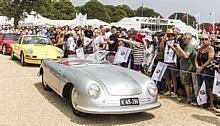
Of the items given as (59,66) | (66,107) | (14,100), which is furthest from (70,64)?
(14,100)

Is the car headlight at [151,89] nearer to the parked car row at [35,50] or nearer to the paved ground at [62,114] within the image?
the paved ground at [62,114]

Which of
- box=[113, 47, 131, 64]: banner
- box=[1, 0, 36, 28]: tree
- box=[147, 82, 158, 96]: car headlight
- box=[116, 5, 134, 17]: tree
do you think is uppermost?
box=[116, 5, 134, 17]: tree

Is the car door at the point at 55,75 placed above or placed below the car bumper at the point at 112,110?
above

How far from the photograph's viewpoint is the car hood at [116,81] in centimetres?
614

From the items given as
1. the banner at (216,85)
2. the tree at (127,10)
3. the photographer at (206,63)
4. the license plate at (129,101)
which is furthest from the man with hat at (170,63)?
the tree at (127,10)

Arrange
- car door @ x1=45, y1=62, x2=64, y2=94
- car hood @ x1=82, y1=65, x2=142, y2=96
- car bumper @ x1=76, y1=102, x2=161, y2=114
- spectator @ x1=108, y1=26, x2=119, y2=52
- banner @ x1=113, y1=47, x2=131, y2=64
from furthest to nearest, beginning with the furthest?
spectator @ x1=108, y1=26, x2=119, y2=52 → banner @ x1=113, y1=47, x2=131, y2=64 → car door @ x1=45, y1=62, x2=64, y2=94 → car hood @ x1=82, y1=65, x2=142, y2=96 → car bumper @ x1=76, y1=102, x2=161, y2=114

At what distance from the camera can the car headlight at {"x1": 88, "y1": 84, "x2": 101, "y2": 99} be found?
6.04m

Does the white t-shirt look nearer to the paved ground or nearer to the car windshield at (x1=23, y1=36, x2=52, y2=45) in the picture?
the paved ground

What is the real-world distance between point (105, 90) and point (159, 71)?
3.09 metres

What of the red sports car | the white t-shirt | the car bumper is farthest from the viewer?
the red sports car

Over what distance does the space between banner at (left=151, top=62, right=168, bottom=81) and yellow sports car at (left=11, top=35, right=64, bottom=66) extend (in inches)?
219

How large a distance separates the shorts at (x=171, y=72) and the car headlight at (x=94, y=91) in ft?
9.58

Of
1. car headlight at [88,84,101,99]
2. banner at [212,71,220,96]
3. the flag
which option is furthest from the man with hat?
car headlight at [88,84,101,99]

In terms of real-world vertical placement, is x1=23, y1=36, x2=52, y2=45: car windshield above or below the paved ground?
above
